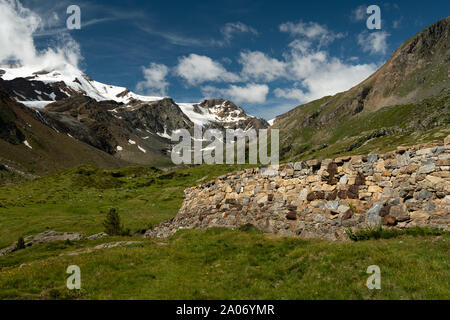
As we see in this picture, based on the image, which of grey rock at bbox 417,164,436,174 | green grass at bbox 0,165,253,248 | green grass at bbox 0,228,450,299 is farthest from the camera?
green grass at bbox 0,165,253,248

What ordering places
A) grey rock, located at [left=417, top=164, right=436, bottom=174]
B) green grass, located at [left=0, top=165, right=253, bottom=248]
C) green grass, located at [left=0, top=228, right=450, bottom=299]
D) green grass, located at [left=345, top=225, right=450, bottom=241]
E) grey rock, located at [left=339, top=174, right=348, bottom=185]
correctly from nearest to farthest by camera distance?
green grass, located at [left=0, top=228, right=450, bottom=299], green grass, located at [left=345, top=225, right=450, bottom=241], grey rock, located at [left=417, top=164, right=436, bottom=174], grey rock, located at [left=339, top=174, right=348, bottom=185], green grass, located at [left=0, top=165, right=253, bottom=248]

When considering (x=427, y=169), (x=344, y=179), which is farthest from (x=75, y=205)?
(x=427, y=169)

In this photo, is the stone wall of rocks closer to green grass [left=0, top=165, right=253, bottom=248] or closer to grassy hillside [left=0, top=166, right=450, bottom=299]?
grassy hillside [left=0, top=166, right=450, bottom=299]

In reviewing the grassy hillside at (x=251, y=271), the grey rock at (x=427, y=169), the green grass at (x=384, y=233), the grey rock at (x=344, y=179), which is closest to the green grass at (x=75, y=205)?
the grassy hillside at (x=251, y=271)

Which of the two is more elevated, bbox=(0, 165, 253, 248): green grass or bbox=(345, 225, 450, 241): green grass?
bbox=(345, 225, 450, 241): green grass

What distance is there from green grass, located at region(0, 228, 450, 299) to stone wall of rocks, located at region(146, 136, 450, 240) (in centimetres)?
199

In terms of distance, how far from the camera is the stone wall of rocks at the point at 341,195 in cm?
1381

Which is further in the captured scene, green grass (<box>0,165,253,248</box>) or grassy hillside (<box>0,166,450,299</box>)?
green grass (<box>0,165,253,248</box>)

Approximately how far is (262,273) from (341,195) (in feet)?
26.4

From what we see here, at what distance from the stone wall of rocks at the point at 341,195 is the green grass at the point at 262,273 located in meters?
1.99

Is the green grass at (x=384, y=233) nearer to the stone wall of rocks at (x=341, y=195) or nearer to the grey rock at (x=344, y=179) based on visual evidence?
the stone wall of rocks at (x=341, y=195)

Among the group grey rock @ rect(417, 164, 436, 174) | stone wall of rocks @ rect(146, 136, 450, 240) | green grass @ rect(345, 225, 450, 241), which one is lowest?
green grass @ rect(345, 225, 450, 241)

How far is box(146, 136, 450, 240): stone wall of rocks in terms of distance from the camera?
13.8 metres

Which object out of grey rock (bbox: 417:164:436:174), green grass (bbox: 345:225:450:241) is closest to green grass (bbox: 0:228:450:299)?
green grass (bbox: 345:225:450:241)
